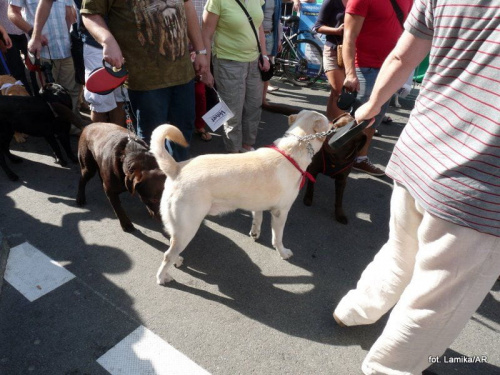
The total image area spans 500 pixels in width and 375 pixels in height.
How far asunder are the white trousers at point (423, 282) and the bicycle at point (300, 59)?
6628 mm

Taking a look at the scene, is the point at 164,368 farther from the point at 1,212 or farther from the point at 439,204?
the point at 1,212

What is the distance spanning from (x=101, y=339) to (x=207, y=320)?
68 centimetres

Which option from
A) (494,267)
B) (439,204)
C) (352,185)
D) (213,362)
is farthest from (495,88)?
(352,185)

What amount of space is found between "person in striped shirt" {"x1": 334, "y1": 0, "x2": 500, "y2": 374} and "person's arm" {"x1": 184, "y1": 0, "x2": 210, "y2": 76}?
78.5 inches

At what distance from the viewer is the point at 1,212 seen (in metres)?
3.36

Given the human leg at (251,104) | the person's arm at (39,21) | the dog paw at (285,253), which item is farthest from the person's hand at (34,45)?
the dog paw at (285,253)

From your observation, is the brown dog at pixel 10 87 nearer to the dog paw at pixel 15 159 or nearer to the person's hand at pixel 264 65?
the dog paw at pixel 15 159

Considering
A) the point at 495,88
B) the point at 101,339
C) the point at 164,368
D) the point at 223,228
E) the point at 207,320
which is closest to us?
the point at 495,88

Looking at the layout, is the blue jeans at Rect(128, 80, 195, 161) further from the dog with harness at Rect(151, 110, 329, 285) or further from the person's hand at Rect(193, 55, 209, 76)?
the dog with harness at Rect(151, 110, 329, 285)

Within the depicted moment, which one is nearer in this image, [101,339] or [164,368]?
[164,368]

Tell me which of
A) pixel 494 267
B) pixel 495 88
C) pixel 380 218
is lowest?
pixel 380 218

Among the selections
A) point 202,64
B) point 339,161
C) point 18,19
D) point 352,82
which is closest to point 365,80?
point 352,82

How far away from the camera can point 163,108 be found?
9.64 feet

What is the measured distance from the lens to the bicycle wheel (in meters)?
7.77
